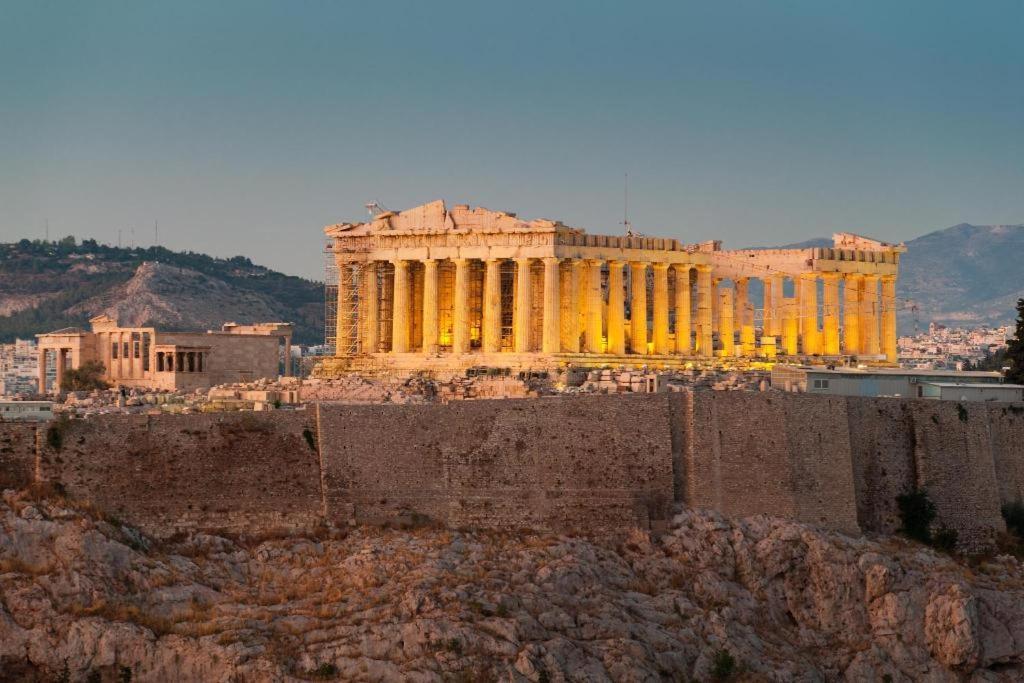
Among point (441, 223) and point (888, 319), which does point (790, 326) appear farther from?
point (441, 223)

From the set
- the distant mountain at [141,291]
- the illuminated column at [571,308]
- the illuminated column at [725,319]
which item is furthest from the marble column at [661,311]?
the distant mountain at [141,291]

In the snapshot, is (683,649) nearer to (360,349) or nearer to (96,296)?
Answer: (360,349)

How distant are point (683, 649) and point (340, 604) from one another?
9.67 metres

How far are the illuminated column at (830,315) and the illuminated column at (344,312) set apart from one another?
21.8m

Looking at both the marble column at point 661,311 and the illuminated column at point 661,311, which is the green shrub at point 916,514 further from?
the illuminated column at point 661,311

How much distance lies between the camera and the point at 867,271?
Result: 9275 cm

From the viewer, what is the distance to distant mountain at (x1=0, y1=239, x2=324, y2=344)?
16400 cm

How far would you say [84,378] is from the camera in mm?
92875

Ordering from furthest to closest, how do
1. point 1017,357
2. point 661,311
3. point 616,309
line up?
point 661,311 < point 616,309 < point 1017,357

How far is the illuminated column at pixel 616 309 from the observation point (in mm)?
86375

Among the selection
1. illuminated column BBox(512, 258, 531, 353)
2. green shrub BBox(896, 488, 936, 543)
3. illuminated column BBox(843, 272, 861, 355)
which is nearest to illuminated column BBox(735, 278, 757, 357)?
illuminated column BBox(843, 272, 861, 355)

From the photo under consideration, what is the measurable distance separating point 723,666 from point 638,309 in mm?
34156

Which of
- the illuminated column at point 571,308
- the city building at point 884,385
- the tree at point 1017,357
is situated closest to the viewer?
the city building at point 884,385

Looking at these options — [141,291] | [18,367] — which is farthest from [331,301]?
[141,291]
